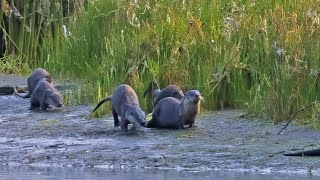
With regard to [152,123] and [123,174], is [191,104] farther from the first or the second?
[123,174]

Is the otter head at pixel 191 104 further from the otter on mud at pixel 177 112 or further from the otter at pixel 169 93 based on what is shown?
the otter at pixel 169 93

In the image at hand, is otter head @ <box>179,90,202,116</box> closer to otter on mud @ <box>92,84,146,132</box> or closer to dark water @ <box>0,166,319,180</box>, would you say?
otter on mud @ <box>92,84,146,132</box>

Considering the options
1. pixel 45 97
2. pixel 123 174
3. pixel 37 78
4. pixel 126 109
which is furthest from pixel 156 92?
pixel 123 174

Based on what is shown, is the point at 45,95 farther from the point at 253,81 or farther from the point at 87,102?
the point at 253,81

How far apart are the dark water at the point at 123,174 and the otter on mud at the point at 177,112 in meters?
1.49

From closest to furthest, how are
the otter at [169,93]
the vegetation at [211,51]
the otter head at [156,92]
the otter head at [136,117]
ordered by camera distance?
the otter head at [136,117], the vegetation at [211,51], the otter at [169,93], the otter head at [156,92]

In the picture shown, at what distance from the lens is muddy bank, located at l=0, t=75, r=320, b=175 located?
315 inches

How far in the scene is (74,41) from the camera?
1314cm

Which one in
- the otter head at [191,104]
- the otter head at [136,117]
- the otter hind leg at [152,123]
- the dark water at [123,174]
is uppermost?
the otter head at [191,104]

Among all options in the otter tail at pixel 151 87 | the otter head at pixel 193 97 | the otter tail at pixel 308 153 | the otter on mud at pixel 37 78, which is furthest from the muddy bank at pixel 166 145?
the otter on mud at pixel 37 78

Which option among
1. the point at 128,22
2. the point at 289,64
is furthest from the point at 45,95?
the point at 289,64

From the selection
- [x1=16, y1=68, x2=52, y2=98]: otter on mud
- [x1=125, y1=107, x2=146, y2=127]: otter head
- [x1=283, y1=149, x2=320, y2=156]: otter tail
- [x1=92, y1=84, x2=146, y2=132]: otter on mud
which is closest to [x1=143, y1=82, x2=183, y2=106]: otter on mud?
[x1=92, y1=84, x2=146, y2=132]: otter on mud

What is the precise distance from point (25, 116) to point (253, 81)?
8.59ft

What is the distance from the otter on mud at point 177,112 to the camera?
9.34 metres
